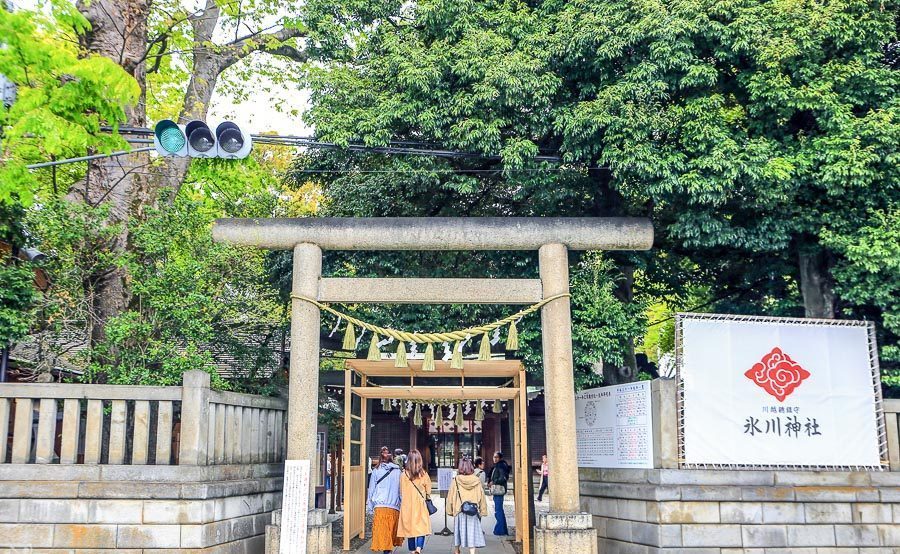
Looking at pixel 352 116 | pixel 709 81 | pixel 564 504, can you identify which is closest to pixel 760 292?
pixel 709 81

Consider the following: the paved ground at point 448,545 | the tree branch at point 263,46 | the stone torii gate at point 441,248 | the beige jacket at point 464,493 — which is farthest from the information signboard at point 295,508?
the tree branch at point 263,46

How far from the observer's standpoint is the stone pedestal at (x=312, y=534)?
10.1 m

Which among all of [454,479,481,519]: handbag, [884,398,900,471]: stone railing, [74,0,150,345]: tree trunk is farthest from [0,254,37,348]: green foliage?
[884,398,900,471]: stone railing

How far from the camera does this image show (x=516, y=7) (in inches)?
477

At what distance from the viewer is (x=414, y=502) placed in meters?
12.1

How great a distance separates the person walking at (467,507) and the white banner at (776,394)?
348cm

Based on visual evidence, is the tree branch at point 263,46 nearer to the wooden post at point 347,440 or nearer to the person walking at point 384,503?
the wooden post at point 347,440

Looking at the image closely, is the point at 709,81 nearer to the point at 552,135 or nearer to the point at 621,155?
the point at 621,155

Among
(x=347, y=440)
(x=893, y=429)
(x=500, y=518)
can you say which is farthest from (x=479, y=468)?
(x=893, y=429)

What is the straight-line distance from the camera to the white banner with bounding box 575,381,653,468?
10461 mm

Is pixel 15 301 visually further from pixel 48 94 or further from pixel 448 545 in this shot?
pixel 448 545

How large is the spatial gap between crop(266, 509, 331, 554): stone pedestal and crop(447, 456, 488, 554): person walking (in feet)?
7.05

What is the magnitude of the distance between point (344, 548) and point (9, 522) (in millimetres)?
5550

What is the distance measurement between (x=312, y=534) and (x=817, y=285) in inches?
329
